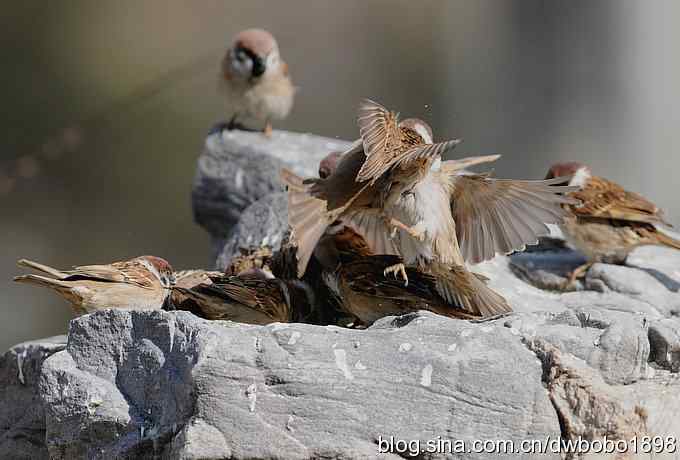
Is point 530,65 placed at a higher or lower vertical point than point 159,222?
higher

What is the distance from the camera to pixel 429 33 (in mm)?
9883

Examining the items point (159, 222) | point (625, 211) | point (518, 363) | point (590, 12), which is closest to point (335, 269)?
point (518, 363)

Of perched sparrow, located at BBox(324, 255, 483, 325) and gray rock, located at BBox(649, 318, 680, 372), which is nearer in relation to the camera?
gray rock, located at BBox(649, 318, 680, 372)

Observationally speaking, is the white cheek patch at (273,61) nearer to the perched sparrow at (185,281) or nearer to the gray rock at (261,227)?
the gray rock at (261,227)

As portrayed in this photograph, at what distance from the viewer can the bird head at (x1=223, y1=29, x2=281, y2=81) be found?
21.7 feet

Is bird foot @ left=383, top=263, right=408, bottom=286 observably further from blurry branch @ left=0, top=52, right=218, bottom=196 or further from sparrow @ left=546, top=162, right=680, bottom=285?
blurry branch @ left=0, top=52, right=218, bottom=196

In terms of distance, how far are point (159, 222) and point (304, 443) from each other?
7.20 meters

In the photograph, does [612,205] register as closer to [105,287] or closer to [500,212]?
[500,212]

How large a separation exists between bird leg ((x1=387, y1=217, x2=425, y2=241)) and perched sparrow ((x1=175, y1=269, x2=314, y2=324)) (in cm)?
48

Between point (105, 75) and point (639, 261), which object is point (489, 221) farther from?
point (105, 75)

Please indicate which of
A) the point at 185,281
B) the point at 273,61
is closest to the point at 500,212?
the point at 185,281

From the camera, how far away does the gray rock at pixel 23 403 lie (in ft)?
11.1

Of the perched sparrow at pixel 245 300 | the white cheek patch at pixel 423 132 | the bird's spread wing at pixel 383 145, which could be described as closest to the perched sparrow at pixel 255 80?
the perched sparrow at pixel 245 300

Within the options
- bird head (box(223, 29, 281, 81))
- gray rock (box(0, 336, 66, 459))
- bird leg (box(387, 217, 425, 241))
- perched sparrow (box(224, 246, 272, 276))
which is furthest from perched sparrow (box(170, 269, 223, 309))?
bird head (box(223, 29, 281, 81))
